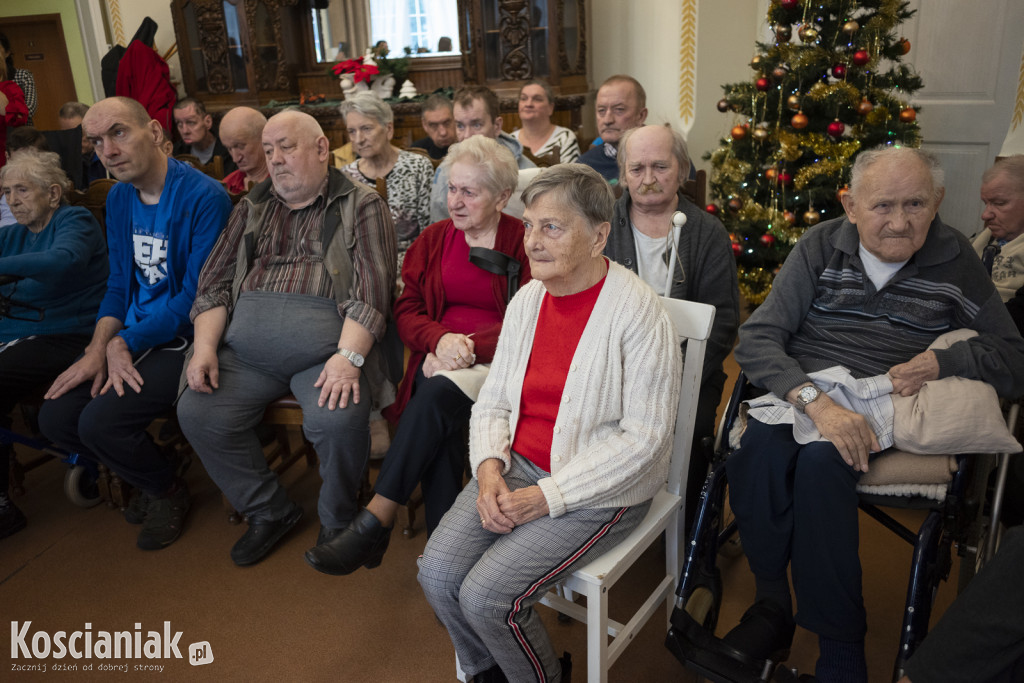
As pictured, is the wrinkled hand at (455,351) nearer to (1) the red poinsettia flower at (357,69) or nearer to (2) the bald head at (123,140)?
(2) the bald head at (123,140)

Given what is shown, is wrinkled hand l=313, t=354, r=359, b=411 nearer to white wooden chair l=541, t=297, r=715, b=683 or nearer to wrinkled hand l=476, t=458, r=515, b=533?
wrinkled hand l=476, t=458, r=515, b=533

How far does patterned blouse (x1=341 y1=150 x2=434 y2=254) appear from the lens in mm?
3080

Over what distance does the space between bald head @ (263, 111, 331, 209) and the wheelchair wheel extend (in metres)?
1.29

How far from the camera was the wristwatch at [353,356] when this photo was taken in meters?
2.13

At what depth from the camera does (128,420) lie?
2.27 metres

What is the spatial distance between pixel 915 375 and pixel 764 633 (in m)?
0.65

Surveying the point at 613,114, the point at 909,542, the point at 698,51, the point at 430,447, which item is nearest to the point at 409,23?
the point at 698,51

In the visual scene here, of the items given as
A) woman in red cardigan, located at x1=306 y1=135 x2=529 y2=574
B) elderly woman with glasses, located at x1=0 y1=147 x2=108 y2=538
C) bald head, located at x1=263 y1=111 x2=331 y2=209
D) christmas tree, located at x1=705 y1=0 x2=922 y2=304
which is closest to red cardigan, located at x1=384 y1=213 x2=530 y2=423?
woman in red cardigan, located at x1=306 y1=135 x2=529 y2=574

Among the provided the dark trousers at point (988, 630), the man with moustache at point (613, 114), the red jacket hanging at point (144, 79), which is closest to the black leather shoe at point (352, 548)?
the dark trousers at point (988, 630)

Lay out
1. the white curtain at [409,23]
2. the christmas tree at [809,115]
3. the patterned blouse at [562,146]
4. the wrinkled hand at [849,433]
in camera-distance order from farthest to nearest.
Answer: the white curtain at [409,23] → the patterned blouse at [562,146] → the christmas tree at [809,115] → the wrinkled hand at [849,433]

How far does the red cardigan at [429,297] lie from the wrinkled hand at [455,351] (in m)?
0.04

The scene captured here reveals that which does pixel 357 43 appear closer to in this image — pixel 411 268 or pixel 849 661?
pixel 411 268

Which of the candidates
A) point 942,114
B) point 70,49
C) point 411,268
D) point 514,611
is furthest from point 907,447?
point 70,49

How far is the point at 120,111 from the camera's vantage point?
7.82ft
